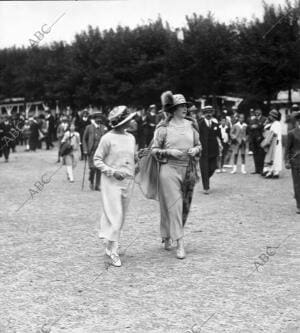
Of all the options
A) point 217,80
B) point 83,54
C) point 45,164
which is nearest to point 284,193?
point 45,164

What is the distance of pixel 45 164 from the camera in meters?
24.0

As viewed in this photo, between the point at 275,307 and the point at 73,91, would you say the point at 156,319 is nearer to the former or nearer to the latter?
the point at 275,307

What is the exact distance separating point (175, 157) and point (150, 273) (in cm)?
149

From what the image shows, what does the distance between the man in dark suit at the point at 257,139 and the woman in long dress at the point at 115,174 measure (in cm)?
1161

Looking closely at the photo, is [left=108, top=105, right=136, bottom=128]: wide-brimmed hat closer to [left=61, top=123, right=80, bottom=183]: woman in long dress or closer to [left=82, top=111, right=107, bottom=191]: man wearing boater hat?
[left=82, top=111, right=107, bottom=191]: man wearing boater hat

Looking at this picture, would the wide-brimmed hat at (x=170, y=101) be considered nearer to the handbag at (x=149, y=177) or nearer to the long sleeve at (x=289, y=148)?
the handbag at (x=149, y=177)

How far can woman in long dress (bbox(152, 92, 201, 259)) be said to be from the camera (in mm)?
7422

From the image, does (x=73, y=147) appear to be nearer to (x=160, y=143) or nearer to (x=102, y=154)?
(x=160, y=143)

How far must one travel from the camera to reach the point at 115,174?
708cm

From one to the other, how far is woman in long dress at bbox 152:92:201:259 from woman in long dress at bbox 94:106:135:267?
41 cm

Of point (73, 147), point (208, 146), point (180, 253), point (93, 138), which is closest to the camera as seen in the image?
point (180, 253)

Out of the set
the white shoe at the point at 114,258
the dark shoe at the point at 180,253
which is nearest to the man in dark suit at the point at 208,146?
the dark shoe at the point at 180,253

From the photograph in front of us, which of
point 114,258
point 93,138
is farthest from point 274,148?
point 114,258

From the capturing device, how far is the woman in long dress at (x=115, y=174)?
279 inches
